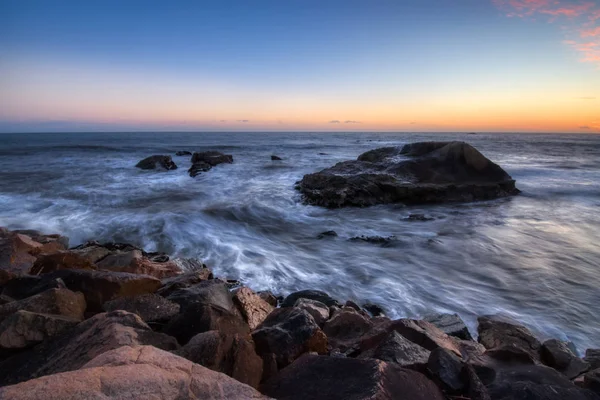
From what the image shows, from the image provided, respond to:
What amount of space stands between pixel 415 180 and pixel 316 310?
10.4 m

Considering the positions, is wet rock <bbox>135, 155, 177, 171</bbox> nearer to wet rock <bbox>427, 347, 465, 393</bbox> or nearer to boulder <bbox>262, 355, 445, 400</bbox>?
boulder <bbox>262, 355, 445, 400</bbox>

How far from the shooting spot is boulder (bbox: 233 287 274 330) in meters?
3.98

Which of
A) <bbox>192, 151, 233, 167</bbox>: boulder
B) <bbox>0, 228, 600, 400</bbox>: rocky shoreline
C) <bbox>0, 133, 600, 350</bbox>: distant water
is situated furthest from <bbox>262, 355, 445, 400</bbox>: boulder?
<bbox>192, 151, 233, 167</bbox>: boulder

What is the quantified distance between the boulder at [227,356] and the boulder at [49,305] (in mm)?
1388

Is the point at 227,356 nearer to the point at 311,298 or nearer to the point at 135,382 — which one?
the point at 135,382

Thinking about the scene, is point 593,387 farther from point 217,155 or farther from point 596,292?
point 217,155

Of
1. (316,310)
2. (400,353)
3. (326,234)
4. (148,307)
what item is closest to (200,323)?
(148,307)

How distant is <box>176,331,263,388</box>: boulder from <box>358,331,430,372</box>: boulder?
3.19 feet

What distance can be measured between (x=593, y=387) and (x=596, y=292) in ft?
15.0

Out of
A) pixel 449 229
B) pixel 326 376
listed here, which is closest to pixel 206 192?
pixel 449 229

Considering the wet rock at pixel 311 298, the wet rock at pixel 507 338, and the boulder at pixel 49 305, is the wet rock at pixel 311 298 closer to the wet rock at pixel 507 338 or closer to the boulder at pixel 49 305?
the wet rock at pixel 507 338

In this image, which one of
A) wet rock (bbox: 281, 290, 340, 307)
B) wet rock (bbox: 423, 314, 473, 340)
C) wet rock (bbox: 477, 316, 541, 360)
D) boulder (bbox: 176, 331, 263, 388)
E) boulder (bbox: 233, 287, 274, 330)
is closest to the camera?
boulder (bbox: 176, 331, 263, 388)

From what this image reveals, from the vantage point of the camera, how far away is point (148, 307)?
3.48 m

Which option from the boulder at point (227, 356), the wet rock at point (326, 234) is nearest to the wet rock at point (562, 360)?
the boulder at point (227, 356)
